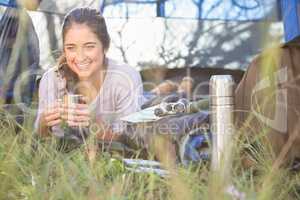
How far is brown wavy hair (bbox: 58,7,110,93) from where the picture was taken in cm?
269

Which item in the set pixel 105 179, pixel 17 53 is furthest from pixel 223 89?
pixel 17 53

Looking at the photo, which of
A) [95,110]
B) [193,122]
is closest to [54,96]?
[95,110]

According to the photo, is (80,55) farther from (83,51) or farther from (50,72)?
(50,72)

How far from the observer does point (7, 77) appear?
2762 mm

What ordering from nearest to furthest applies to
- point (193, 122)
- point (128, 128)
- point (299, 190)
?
1. point (299, 190)
2. point (193, 122)
3. point (128, 128)

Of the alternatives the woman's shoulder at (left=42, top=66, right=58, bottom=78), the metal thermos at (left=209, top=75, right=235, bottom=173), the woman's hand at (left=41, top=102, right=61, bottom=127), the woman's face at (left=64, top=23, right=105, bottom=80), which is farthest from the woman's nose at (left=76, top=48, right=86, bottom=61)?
the metal thermos at (left=209, top=75, right=235, bottom=173)

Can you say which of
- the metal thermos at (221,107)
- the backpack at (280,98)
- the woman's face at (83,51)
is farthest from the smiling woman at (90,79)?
the metal thermos at (221,107)

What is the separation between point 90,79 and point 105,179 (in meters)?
1.15

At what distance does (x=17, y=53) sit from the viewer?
9.24 ft

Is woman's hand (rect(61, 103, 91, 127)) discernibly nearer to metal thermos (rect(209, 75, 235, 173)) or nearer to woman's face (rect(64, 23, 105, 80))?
woman's face (rect(64, 23, 105, 80))

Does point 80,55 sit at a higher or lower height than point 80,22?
lower

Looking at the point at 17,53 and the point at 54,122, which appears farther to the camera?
the point at 17,53

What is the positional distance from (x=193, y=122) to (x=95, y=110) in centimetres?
47

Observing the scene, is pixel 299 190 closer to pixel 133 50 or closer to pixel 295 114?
pixel 295 114
